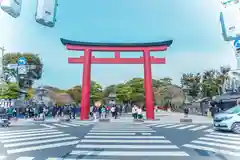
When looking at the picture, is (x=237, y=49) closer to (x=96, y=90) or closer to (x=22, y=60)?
(x=22, y=60)

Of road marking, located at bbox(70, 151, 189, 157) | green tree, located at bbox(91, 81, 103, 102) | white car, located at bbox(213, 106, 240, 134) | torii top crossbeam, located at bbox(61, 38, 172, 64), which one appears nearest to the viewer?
road marking, located at bbox(70, 151, 189, 157)

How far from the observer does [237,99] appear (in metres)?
4.65

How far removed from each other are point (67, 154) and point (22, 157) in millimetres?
872

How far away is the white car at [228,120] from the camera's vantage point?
5.72 m

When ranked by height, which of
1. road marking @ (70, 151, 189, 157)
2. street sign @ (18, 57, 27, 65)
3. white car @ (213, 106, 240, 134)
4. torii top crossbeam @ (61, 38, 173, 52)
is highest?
torii top crossbeam @ (61, 38, 173, 52)

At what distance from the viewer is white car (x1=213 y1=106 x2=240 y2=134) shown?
5.72 m

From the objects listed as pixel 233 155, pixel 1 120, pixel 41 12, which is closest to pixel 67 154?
pixel 41 12

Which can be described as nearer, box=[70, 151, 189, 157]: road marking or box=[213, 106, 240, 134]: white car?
box=[70, 151, 189, 157]: road marking

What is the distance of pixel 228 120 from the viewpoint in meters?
6.35

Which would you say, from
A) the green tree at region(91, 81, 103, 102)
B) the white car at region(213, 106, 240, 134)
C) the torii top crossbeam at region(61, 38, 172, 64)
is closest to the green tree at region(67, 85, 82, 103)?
the green tree at region(91, 81, 103, 102)

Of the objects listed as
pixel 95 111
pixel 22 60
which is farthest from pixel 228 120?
pixel 95 111

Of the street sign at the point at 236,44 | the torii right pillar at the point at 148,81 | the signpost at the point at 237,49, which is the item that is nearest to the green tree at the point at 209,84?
the signpost at the point at 237,49

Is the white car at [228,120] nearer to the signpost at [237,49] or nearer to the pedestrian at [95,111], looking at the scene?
the signpost at [237,49]

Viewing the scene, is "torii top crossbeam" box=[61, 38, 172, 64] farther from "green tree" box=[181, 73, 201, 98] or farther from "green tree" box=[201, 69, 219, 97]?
"green tree" box=[201, 69, 219, 97]
